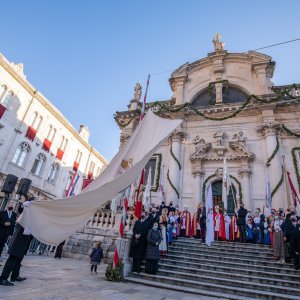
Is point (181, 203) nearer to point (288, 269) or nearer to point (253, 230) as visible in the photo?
point (253, 230)

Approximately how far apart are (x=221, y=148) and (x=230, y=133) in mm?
1770

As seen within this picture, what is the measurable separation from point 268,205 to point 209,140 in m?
7.05

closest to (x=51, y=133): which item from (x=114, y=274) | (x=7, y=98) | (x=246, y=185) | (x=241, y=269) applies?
(x=7, y=98)

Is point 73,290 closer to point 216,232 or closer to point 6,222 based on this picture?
point 6,222

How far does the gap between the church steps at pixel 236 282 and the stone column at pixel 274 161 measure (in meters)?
9.07

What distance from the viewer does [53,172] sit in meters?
30.0

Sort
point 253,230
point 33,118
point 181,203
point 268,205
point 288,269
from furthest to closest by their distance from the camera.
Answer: point 33,118 → point 181,203 → point 268,205 → point 253,230 → point 288,269

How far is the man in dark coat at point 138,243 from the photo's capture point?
839cm

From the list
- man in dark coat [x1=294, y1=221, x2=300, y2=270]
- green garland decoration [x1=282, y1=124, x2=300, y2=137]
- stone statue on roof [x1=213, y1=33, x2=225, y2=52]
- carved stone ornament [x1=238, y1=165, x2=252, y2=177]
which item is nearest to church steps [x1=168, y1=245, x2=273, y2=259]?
man in dark coat [x1=294, y1=221, x2=300, y2=270]

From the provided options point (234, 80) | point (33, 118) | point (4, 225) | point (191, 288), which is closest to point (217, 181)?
point (234, 80)

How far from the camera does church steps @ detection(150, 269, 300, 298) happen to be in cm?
688

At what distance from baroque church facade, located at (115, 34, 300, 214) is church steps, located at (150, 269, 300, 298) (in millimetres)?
8253

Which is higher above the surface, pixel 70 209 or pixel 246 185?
pixel 246 185

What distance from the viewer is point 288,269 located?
8125 millimetres
